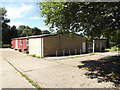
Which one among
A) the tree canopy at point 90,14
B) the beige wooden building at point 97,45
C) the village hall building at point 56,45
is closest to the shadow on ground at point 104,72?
the tree canopy at point 90,14

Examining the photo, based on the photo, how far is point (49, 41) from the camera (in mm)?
14906

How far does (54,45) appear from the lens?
1540cm

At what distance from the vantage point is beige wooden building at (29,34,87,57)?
1449cm

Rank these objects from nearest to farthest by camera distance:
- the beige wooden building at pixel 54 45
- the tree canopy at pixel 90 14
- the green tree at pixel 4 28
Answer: the tree canopy at pixel 90 14 < the beige wooden building at pixel 54 45 < the green tree at pixel 4 28

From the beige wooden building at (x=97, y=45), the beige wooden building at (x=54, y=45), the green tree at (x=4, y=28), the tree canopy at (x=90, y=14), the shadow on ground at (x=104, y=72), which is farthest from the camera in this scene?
the green tree at (x=4, y=28)

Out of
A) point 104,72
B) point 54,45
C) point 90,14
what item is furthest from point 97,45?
point 90,14

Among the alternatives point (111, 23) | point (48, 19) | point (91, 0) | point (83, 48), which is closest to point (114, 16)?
point (111, 23)

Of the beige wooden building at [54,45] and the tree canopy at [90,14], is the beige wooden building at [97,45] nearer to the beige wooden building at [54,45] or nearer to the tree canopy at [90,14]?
the beige wooden building at [54,45]

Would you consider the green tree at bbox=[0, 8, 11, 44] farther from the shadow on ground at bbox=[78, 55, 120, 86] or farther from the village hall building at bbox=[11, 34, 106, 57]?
the shadow on ground at bbox=[78, 55, 120, 86]

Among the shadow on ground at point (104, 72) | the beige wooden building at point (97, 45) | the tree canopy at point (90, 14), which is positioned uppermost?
the tree canopy at point (90, 14)

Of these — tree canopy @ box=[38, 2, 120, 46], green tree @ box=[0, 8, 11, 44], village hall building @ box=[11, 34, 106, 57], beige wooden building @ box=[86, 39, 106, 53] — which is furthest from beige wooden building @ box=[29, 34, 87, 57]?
green tree @ box=[0, 8, 11, 44]

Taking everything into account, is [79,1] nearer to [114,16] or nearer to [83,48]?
[114,16]

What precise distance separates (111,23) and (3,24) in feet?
134

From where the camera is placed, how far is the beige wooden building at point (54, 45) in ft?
47.5
